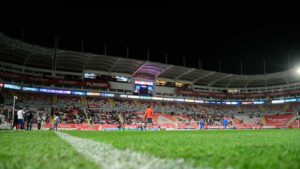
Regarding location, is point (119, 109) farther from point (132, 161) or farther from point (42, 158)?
point (132, 161)

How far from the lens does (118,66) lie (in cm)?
5350

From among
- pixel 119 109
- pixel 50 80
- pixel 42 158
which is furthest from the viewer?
pixel 119 109

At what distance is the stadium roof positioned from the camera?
42375mm

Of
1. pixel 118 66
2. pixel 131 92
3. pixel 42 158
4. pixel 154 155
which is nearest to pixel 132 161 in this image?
pixel 154 155

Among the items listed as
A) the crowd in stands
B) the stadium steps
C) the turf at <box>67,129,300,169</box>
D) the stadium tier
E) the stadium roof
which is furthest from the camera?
the stadium steps

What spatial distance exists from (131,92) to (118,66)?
6.96m

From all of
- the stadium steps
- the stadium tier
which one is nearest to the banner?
the stadium tier

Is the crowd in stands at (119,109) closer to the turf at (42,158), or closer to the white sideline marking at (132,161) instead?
the turf at (42,158)

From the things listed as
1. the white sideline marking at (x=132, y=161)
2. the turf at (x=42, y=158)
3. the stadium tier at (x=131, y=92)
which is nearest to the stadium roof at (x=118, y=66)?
the stadium tier at (x=131, y=92)

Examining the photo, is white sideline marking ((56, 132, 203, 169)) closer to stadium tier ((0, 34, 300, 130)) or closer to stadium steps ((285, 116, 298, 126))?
stadium tier ((0, 34, 300, 130))

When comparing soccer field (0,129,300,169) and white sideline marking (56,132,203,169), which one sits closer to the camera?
white sideline marking (56,132,203,169)

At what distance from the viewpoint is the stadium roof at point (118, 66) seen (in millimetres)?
42375

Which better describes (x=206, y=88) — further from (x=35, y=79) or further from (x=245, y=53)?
(x=35, y=79)

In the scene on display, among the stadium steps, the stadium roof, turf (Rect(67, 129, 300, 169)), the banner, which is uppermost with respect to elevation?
the stadium roof
